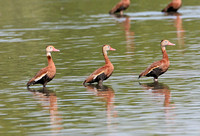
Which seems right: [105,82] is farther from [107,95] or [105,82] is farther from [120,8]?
[120,8]

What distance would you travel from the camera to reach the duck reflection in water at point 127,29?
30148mm

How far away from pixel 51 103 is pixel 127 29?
1953 cm

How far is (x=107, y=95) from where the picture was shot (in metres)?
19.2

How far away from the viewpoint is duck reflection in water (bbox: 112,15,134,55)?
30148 millimetres

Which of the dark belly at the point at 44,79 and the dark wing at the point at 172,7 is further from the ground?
the dark belly at the point at 44,79

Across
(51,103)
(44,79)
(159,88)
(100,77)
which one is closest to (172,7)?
(100,77)

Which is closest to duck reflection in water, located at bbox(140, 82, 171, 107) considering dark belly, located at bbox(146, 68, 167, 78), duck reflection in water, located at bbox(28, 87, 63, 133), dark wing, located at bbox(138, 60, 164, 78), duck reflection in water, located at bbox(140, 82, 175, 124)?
duck reflection in water, located at bbox(140, 82, 175, 124)

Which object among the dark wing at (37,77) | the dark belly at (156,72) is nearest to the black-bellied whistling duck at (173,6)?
the dark belly at (156,72)

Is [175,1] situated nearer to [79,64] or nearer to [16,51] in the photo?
[16,51]

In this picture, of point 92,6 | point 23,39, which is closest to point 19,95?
point 23,39

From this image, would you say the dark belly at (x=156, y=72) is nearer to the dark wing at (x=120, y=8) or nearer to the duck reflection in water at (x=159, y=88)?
the duck reflection in water at (x=159, y=88)

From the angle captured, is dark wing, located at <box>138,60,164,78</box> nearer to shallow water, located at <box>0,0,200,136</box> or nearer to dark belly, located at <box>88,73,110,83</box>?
shallow water, located at <box>0,0,200,136</box>

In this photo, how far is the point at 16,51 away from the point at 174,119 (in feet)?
53.0

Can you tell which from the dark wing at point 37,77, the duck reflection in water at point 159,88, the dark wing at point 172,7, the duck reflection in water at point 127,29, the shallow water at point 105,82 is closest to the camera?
the shallow water at point 105,82
